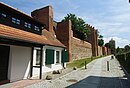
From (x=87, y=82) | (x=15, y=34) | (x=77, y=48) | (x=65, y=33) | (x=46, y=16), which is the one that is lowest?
(x=87, y=82)

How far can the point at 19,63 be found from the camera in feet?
41.3

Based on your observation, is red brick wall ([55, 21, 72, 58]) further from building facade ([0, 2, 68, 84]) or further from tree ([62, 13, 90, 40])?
tree ([62, 13, 90, 40])

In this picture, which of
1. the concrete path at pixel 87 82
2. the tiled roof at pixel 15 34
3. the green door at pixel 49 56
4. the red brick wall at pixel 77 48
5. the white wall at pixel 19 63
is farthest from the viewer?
the red brick wall at pixel 77 48

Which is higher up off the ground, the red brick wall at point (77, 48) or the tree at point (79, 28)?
the tree at point (79, 28)

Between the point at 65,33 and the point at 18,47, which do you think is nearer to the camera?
the point at 18,47

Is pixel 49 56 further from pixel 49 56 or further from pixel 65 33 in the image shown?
pixel 65 33

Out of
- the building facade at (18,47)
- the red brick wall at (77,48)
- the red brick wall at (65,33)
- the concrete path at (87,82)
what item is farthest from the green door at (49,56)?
the red brick wall at (77,48)

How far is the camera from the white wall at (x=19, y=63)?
11773mm

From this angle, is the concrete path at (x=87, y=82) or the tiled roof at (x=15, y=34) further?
the concrete path at (x=87, y=82)

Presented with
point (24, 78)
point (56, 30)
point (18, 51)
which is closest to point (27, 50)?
point (18, 51)

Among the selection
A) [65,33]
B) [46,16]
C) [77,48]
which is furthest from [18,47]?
[77,48]

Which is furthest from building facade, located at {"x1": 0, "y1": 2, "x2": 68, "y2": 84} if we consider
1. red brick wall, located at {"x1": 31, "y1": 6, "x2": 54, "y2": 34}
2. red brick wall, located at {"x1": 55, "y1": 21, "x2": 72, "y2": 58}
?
red brick wall, located at {"x1": 55, "y1": 21, "x2": 72, "y2": 58}

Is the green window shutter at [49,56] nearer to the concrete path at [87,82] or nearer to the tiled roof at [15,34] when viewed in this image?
the concrete path at [87,82]

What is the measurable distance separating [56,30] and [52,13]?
5447 millimetres
